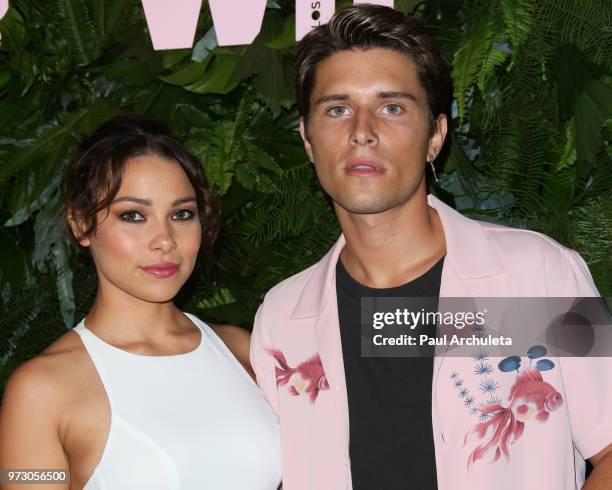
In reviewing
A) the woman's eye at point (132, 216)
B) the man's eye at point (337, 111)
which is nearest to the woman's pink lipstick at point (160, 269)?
the woman's eye at point (132, 216)

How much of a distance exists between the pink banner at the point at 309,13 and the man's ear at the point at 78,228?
2.67 ft

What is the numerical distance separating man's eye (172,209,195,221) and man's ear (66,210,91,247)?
213mm

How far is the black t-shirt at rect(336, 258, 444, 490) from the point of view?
6.46ft

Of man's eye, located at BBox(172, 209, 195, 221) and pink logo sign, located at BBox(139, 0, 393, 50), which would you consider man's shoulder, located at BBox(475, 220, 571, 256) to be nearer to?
man's eye, located at BBox(172, 209, 195, 221)

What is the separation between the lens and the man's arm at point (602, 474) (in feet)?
6.12

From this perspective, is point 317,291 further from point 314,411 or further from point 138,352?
point 138,352

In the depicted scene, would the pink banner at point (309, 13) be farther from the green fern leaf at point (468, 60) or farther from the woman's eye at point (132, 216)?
the woman's eye at point (132, 216)

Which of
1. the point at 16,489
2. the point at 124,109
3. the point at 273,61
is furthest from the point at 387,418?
the point at 124,109

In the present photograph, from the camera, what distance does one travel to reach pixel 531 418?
1.94 meters

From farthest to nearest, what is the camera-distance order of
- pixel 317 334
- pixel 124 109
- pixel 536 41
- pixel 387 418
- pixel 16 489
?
pixel 124 109, pixel 536 41, pixel 317 334, pixel 387 418, pixel 16 489

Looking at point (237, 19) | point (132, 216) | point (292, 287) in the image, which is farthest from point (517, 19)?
point (132, 216)

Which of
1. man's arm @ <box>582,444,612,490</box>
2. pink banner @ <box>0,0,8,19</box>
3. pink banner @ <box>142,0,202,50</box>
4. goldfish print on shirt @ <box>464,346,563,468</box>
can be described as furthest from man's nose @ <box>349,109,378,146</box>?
pink banner @ <box>0,0,8,19</box>

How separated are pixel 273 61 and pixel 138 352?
93cm

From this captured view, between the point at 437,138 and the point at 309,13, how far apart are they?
0.55 metres
